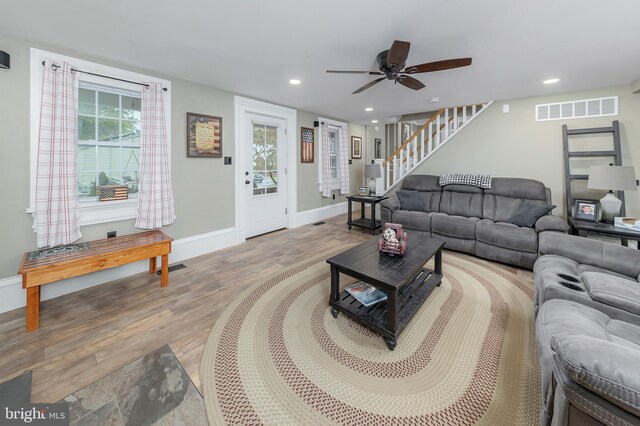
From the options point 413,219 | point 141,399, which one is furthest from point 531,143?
point 141,399

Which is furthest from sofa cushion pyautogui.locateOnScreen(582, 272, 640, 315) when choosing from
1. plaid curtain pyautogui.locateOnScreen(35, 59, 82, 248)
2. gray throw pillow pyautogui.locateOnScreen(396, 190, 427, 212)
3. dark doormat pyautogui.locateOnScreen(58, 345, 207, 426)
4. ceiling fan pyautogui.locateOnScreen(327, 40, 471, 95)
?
plaid curtain pyautogui.locateOnScreen(35, 59, 82, 248)

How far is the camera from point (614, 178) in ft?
8.84

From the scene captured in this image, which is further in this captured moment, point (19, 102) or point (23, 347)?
point (19, 102)

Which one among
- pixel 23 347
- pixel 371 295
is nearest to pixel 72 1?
pixel 23 347

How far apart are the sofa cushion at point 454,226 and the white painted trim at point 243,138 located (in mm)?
2561

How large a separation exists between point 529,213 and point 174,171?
441 cm

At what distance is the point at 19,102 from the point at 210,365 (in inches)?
106

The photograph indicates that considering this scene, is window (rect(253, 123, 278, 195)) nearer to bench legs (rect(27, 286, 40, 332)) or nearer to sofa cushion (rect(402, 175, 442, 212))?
sofa cushion (rect(402, 175, 442, 212))

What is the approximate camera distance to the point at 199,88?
336 centimetres

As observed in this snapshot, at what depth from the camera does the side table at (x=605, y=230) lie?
251 cm

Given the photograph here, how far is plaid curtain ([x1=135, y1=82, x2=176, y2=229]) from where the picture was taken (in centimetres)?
287

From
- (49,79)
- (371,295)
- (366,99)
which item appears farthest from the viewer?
(366,99)

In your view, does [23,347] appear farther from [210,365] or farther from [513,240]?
[513,240]

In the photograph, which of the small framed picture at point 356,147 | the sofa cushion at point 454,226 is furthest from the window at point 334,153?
the sofa cushion at point 454,226
